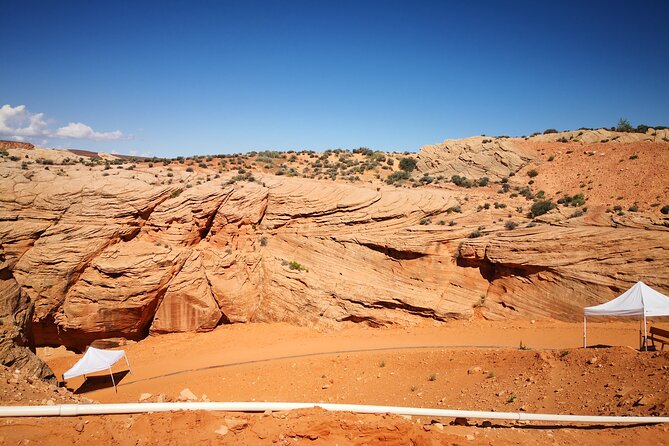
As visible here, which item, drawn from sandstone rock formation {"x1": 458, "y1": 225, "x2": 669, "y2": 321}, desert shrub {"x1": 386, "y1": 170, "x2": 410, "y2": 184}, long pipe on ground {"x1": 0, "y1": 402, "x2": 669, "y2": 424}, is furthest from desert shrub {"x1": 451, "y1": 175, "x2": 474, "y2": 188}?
long pipe on ground {"x1": 0, "y1": 402, "x2": 669, "y2": 424}

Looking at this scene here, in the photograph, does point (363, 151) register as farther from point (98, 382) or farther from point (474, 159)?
point (98, 382)

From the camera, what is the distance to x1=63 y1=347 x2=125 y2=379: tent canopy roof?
10930 millimetres

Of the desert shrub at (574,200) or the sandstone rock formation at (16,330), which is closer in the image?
the sandstone rock formation at (16,330)

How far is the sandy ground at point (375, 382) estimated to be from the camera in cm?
521

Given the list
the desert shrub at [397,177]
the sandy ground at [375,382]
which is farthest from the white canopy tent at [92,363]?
the desert shrub at [397,177]

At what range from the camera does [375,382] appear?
10898 mm

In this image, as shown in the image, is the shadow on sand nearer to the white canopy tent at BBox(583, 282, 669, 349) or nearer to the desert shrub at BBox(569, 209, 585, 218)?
the white canopy tent at BBox(583, 282, 669, 349)

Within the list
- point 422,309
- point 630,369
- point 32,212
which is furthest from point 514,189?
point 32,212

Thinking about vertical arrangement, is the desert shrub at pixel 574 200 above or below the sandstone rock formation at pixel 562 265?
above

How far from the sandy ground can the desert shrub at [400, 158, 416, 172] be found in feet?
60.2

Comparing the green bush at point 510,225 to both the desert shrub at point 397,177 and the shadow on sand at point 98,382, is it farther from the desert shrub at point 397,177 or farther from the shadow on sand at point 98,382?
the shadow on sand at point 98,382

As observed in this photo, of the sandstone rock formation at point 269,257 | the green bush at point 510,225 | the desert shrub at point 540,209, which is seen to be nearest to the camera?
the sandstone rock formation at point 269,257

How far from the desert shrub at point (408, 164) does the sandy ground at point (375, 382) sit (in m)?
18.4

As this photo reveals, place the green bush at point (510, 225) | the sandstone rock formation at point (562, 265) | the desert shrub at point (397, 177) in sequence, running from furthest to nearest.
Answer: the desert shrub at point (397, 177), the green bush at point (510, 225), the sandstone rock formation at point (562, 265)
